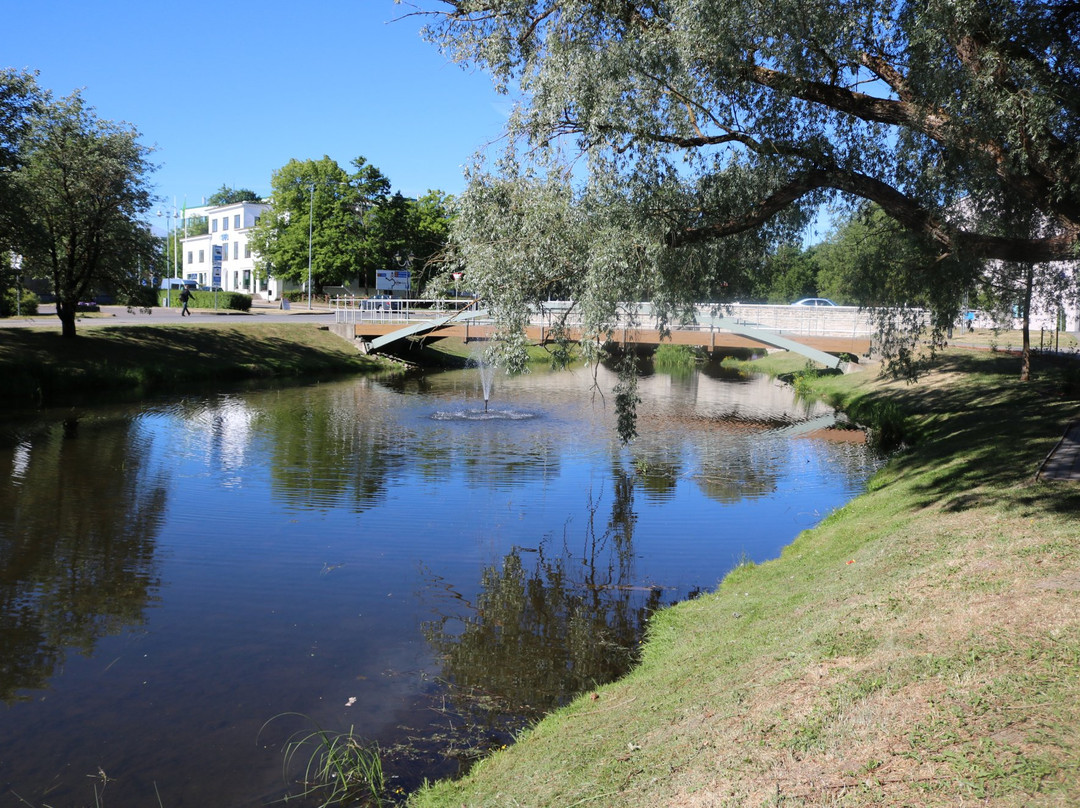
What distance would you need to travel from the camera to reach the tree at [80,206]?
27.8 m

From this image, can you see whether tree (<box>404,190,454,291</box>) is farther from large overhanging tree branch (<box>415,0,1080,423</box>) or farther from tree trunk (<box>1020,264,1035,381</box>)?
large overhanging tree branch (<box>415,0,1080,423</box>)

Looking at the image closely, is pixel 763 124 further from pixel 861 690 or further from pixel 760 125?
pixel 861 690

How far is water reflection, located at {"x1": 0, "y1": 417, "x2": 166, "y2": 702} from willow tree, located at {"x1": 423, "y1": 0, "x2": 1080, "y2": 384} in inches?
265

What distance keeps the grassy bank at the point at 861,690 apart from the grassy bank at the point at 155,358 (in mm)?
24813

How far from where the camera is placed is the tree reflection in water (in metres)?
8.11

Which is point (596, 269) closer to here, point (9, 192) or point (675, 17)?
point (675, 17)

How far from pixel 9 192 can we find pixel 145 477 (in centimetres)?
1148

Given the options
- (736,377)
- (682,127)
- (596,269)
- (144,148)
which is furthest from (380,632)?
(736,377)

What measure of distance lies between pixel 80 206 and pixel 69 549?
65.9 ft

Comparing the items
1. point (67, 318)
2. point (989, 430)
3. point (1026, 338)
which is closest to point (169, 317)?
point (67, 318)

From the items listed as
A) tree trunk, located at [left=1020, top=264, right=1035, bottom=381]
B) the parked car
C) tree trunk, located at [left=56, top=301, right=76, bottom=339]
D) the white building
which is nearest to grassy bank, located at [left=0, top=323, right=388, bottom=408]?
tree trunk, located at [left=56, top=301, right=76, bottom=339]

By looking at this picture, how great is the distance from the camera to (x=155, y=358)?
34.4 m

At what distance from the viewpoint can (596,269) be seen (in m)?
12.8

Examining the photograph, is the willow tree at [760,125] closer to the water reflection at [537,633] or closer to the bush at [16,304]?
the water reflection at [537,633]
